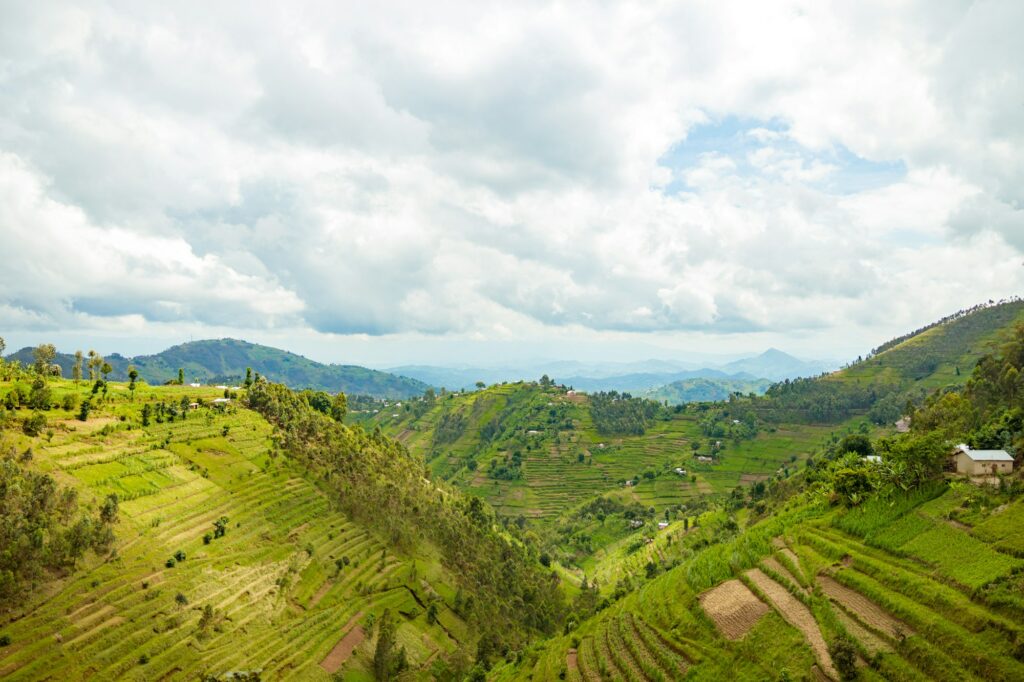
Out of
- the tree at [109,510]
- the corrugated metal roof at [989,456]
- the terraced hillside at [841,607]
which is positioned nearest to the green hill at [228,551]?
the tree at [109,510]

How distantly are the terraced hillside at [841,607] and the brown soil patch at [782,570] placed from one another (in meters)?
0.16

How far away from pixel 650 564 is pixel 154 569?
68574 millimetres

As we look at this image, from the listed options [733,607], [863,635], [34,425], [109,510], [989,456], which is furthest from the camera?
[34,425]

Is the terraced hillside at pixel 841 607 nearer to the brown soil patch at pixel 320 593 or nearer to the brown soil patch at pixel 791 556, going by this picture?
the brown soil patch at pixel 791 556

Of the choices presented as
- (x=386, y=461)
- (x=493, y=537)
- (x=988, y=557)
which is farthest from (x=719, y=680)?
(x=386, y=461)

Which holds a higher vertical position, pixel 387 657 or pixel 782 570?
pixel 782 570

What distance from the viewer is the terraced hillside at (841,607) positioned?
30781 millimetres

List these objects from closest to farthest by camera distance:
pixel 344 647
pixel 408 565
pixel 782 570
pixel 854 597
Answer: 1. pixel 854 597
2. pixel 782 570
3. pixel 344 647
4. pixel 408 565

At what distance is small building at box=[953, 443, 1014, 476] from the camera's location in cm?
4600

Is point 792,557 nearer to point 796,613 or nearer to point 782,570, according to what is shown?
point 782,570

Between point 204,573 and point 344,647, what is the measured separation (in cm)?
1581

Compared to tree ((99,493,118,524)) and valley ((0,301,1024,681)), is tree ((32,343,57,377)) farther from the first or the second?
tree ((99,493,118,524))

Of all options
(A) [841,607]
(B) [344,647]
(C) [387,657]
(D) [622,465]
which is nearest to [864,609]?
(A) [841,607]

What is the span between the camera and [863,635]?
34062 mm
